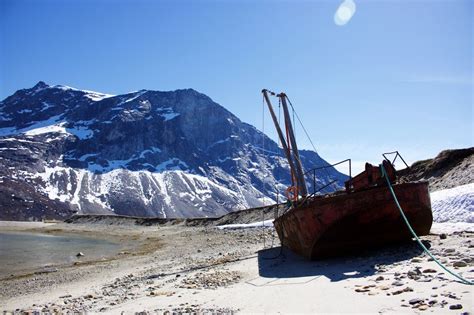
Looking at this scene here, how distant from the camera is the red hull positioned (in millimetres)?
12844

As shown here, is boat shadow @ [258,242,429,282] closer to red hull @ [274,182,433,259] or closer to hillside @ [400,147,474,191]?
red hull @ [274,182,433,259]

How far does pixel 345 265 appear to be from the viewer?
11.8 meters

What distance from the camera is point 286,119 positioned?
2212 centimetres

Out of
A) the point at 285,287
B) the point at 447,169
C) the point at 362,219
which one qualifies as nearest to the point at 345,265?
the point at 362,219

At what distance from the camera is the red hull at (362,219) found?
1284cm

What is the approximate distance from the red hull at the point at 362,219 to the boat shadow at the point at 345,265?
0.39 metres

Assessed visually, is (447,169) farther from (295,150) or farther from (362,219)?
(362,219)

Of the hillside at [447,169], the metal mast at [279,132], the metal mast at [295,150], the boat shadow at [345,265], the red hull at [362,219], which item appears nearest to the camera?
the boat shadow at [345,265]

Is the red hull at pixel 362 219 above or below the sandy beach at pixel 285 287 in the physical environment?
above

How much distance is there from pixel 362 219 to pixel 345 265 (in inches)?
76.3

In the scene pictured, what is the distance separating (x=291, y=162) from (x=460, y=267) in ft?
40.9

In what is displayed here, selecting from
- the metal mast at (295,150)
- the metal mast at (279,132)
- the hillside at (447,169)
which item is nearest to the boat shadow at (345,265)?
the metal mast at (295,150)

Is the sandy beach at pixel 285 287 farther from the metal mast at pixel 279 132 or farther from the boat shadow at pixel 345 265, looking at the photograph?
the metal mast at pixel 279 132

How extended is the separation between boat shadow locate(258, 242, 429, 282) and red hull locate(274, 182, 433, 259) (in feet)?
1.27
